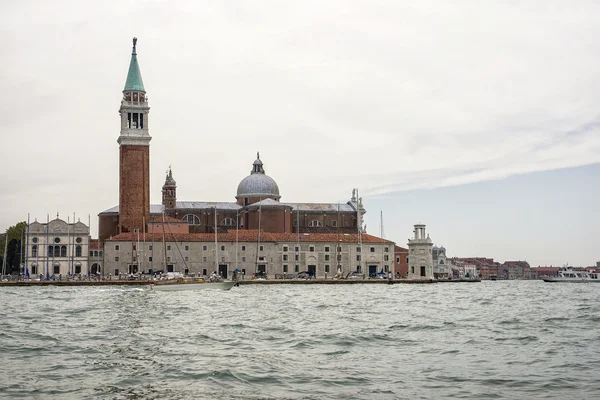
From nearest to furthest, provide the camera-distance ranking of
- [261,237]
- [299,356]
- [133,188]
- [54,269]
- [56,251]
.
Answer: [299,356] < [54,269] < [56,251] < [133,188] < [261,237]

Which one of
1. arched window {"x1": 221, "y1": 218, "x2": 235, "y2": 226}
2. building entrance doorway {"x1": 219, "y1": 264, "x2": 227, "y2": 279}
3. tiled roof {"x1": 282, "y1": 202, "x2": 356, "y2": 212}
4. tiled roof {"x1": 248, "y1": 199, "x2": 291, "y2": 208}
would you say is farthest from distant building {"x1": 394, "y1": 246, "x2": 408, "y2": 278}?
building entrance doorway {"x1": 219, "y1": 264, "x2": 227, "y2": 279}

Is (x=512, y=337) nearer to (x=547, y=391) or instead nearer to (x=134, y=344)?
(x=547, y=391)

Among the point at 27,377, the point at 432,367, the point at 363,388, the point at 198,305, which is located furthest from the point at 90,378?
the point at 198,305

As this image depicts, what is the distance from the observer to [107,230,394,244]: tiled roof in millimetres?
70294

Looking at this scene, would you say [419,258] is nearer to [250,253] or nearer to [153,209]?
[250,253]

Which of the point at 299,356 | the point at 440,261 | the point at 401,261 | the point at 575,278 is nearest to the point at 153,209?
the point at 401,261

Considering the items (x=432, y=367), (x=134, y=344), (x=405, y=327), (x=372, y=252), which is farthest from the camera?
(x=372, y=252)

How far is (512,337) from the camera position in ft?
60.4

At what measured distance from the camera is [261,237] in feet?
241

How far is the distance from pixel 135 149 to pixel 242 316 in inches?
1985

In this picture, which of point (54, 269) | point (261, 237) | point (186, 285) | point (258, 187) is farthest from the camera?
point (258, 187)

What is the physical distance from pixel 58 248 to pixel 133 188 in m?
8.22

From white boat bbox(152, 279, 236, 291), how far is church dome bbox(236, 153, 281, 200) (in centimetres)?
3037

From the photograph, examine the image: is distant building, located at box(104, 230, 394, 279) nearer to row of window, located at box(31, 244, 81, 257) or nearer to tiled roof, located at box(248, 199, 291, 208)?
tiled roof, located at box(248, 199, 291, 208)
